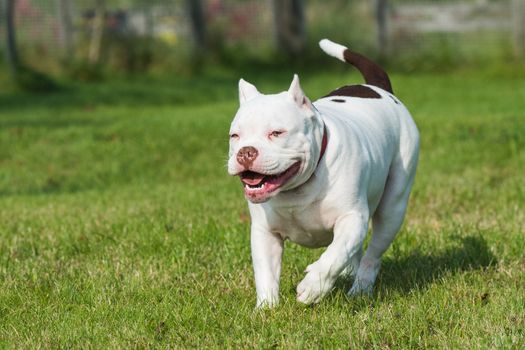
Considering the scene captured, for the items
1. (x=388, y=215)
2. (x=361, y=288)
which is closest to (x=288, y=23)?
(x=388, y=215)

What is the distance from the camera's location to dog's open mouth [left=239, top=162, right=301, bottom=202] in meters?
4.68

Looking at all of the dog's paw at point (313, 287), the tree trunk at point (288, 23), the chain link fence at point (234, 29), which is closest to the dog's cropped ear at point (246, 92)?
the dog's paw at point (313, 287)

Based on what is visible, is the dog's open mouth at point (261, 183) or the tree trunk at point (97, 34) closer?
the dog's open mouth at point (261, 183)

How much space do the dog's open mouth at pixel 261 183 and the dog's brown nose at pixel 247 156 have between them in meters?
0.12

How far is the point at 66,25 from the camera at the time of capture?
2144cm

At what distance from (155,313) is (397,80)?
15691mm

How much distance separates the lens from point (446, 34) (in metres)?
22.8

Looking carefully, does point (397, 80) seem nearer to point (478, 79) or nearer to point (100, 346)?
point (478, 79)

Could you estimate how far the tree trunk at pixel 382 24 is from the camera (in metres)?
23.0

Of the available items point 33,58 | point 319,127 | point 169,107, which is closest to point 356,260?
point 319,127

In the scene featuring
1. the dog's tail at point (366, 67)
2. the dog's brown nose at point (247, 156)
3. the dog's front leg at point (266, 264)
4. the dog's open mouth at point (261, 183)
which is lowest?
the dog's front leg at point (266, 264)

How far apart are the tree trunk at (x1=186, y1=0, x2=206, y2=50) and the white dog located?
17.1 metres

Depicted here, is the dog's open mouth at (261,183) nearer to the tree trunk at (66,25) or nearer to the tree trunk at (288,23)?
the tree trunk at (66,25)

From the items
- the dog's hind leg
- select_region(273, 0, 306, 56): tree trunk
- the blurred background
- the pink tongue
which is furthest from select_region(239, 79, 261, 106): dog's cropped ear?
select_region(273, 0, 306, 56): tree trunk
